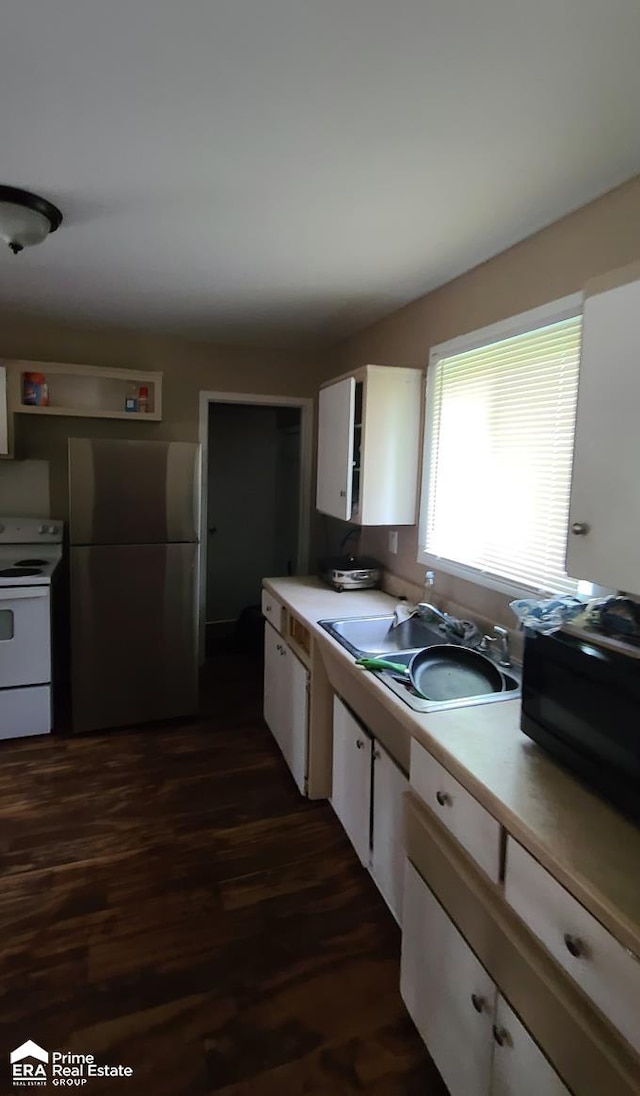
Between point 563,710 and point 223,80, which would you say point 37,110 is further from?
point 563,710

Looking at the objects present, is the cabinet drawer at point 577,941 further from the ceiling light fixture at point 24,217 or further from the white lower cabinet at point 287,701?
the ceiling light fixture at point 24,217

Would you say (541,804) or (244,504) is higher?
(244,504)

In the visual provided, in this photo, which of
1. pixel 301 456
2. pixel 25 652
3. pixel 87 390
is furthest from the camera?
pixel 301 456

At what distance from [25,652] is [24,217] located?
2074 mm

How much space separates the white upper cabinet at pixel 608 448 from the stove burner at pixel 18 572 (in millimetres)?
2711

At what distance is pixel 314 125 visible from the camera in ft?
4.39

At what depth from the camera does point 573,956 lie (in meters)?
0.94

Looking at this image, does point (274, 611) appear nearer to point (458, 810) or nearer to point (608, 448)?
point (458, 810)

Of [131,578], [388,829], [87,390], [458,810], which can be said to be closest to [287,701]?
[388,829]

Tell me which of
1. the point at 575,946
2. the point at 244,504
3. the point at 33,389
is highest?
the point at 33,389

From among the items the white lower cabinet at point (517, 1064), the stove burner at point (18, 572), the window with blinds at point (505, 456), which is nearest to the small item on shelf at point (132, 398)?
the stove burner at point (18, 572)

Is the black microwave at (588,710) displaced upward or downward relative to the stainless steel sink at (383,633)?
upward

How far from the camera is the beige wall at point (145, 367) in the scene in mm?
3420

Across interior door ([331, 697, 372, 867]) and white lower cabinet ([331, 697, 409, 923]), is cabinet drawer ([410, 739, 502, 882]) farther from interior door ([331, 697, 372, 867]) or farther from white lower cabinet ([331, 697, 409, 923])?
interior door ([331, 697, 372, 867])
